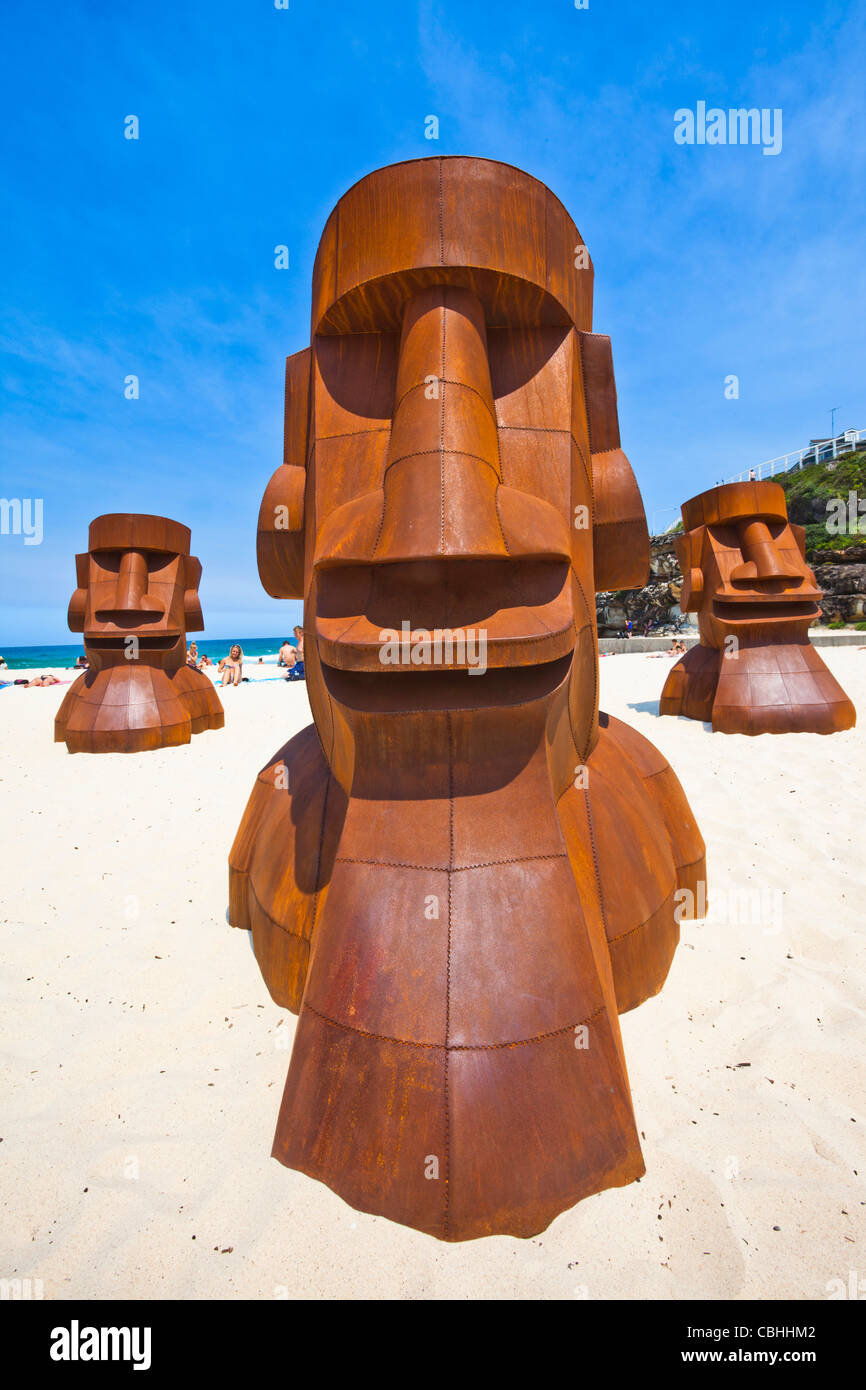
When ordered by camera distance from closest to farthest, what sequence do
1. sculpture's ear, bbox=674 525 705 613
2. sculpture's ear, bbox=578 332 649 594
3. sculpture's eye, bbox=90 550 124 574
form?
sculpture's ear, bbox=578 332 649 594, sculpture's eye, bbox=90 550 124 574, sculpture's ear, bbox=674 525 705 613

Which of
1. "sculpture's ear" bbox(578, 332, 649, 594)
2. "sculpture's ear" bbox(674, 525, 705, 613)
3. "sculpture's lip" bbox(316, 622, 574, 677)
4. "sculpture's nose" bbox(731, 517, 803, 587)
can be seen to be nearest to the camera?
"sculpture's lip" bbox(316, 622, 574, 677)

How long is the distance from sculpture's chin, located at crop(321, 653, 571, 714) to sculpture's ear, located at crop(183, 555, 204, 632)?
323 inches

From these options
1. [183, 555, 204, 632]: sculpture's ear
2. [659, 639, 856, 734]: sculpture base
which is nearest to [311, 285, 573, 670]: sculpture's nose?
[659, 639, 856, 734]: sculpture base

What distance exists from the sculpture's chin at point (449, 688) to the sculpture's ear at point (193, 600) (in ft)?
26.9

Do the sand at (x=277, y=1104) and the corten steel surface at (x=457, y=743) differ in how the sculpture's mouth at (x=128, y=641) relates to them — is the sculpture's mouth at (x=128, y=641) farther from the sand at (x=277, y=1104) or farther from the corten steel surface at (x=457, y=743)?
the corten steel surface at (x=457, y=743)

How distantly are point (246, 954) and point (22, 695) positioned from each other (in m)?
16.1

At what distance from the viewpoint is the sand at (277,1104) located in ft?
5.21

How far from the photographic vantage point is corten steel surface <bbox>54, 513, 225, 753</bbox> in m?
8.12

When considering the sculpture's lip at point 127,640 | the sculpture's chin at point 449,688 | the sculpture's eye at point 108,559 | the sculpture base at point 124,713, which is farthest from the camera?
the sculpture's eye at point 108,559

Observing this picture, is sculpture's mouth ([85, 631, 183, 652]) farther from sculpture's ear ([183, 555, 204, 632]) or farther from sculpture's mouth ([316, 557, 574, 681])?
sculpture's mouth ([316, 557, 574, 681])

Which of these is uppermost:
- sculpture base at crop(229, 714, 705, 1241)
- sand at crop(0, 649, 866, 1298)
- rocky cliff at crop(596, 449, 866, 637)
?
rocky cliff at crop(596, 449, 866, 637)

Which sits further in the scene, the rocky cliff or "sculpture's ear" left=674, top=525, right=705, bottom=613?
the rocky cliff

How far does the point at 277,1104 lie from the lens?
2.17 metres

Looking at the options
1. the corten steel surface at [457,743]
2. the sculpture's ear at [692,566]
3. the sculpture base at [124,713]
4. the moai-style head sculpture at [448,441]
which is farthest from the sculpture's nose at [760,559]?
the sculpture base at [124,713]
